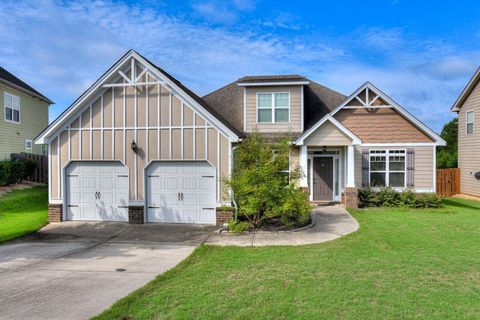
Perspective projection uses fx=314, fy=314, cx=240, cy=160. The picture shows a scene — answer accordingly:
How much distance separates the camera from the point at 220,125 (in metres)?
11.3

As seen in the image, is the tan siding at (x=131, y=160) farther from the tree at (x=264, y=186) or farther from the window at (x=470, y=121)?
the window at (x=470, y=121)

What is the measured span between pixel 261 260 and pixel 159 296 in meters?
2.72

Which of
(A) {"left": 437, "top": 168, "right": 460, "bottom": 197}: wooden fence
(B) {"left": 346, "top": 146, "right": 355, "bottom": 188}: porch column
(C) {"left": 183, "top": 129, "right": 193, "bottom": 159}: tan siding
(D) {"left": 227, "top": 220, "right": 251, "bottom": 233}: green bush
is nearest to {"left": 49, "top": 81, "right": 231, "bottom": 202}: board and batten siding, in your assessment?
(C) {"left": 183, "top": 129, "right": 193, "bottom": 159}: tan siding

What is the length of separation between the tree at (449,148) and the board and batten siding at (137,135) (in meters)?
25.4

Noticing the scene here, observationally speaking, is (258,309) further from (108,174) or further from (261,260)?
(108,174)

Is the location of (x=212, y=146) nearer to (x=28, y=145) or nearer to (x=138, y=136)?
(x=138, y=136)

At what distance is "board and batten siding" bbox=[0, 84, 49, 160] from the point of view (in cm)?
2002

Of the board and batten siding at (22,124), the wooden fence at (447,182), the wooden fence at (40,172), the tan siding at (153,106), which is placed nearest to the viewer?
the tan siding at (153,106)

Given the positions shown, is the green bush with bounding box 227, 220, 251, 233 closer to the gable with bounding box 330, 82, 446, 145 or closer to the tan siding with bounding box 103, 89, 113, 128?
the tan siding with bounding box 103, 89, 113, 128

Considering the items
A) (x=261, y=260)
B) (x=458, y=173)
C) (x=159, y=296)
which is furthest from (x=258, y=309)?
(x=458, y=173)

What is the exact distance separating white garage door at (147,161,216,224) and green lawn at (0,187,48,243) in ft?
13.9

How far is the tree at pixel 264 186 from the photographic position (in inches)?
397

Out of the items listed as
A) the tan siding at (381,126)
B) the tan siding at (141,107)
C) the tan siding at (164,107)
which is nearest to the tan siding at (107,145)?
the tan siding at (141,107)

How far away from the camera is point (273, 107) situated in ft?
51.6
